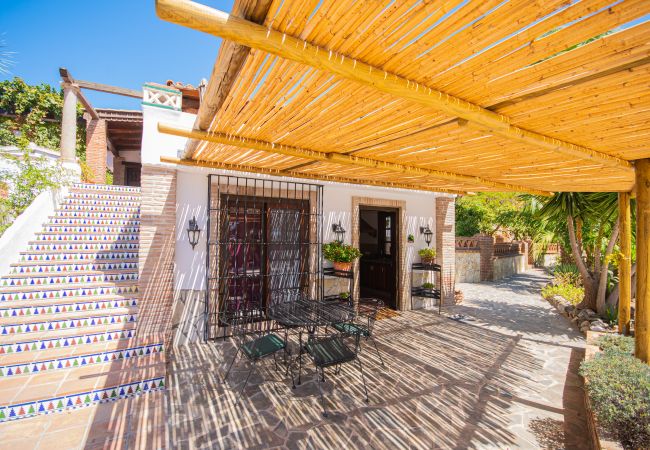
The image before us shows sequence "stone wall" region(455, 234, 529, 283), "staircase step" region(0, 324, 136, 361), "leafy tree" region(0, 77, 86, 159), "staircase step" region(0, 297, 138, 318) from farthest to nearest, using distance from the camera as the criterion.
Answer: "stone wall" region(455, 234, 529, 283)
"leafy tree" region(0, 77, 86, 159)
"staircase step" region(0, 297, 138, 318)
"staircase step" region(0, 324, 136, 361)

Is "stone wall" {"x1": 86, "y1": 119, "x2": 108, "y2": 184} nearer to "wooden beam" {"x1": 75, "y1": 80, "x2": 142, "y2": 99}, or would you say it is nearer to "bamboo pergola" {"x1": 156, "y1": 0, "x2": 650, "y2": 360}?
"wooden beam" {"x1": 75, "y1": 80, "x2": 142, "y2": 99}

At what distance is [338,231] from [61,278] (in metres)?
4.71

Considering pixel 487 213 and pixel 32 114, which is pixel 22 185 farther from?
pixel 487 213

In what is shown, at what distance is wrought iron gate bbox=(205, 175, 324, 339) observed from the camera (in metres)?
4.91

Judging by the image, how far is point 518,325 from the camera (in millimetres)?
6027

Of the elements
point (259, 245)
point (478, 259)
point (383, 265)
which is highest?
point (259, 245)

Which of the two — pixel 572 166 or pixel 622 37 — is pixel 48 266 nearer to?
pixel 622 37

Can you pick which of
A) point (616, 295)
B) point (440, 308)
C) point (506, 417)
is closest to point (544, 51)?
point (506, 417)

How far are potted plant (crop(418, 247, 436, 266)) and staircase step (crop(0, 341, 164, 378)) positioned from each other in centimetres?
570

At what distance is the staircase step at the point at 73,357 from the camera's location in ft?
10.6

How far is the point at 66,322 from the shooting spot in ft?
12.6


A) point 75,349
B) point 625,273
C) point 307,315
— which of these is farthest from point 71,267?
point 625,273

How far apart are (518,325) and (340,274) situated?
3.96 m

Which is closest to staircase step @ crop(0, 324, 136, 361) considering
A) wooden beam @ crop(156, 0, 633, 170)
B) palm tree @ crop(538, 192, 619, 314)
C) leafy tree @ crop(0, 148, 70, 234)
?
leafy tree @ crop(0, 148, 70, 234)
